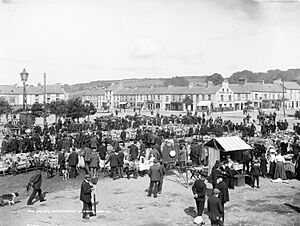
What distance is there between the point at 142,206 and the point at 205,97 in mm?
66118

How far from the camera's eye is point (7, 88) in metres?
76.9

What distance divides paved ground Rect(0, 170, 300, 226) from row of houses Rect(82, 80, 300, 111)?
186 feet

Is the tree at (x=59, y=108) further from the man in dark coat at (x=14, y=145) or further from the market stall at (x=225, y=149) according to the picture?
the market stall at (x=225, y=149)

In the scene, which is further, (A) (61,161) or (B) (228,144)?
(A) (61,161)

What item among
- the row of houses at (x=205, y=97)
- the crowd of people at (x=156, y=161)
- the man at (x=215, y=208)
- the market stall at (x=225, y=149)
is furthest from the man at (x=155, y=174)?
the row of houses at (x=205, y=97)

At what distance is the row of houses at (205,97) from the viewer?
77.4 metres

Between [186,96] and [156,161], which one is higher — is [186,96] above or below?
above

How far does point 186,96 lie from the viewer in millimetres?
77562

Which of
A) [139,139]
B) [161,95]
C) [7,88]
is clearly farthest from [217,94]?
[139,139]

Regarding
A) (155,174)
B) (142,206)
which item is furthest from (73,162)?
(142,206)

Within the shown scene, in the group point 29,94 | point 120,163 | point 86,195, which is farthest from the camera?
point 29,94

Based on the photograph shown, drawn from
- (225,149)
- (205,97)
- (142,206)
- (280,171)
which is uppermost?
(205,97)

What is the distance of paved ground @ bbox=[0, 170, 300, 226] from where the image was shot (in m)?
11.1

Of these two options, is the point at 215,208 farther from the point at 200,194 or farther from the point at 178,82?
the point at 178,82
